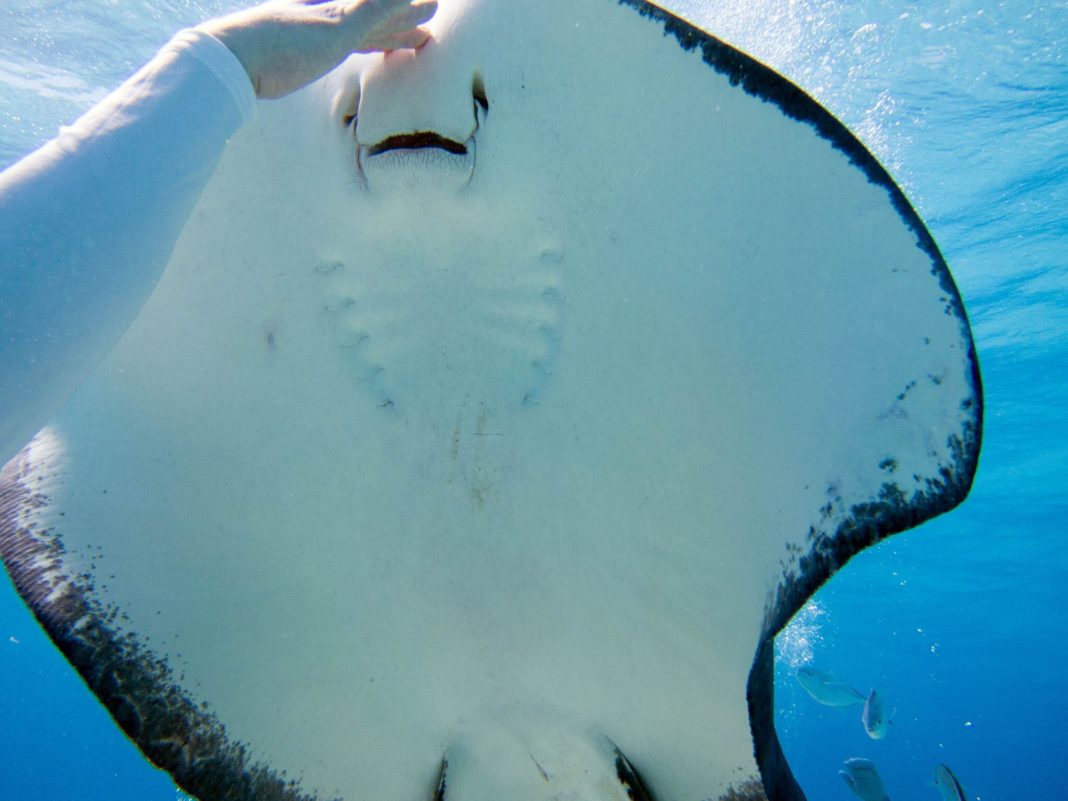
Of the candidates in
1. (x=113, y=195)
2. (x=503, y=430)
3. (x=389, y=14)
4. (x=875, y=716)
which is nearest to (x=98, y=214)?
(x=113, y=195)

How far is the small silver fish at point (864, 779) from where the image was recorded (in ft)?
21.7

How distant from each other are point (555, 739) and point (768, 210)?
169cm

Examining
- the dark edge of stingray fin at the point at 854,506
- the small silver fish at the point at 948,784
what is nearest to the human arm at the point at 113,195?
the dark edge of stingray fin at the point at 854,506

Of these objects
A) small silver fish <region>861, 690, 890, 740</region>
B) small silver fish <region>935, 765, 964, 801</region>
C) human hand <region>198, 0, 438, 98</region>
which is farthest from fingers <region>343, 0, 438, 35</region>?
small silver fish <region>861, 690, 890, 740</region>

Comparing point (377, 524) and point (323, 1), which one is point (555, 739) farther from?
point (323, 1)

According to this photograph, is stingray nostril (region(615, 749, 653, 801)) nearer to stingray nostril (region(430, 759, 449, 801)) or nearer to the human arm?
stingray nostril (region(430, 759, 449, 801))

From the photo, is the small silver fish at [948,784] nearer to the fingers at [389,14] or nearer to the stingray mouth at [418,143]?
the stingray mouth at [418,143]

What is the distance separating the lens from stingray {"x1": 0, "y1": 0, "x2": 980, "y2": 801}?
4.99 ft

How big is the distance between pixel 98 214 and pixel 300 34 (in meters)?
0.57

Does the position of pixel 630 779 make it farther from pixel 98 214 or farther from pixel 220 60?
pixel 220 60

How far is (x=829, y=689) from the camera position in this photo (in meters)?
7.88

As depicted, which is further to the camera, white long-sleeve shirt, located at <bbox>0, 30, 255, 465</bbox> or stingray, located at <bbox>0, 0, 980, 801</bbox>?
stingray, located at <bbox>0, 0, 980, 801</bbox>

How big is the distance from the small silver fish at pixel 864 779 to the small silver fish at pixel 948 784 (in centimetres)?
58

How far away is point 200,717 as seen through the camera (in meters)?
1.80
